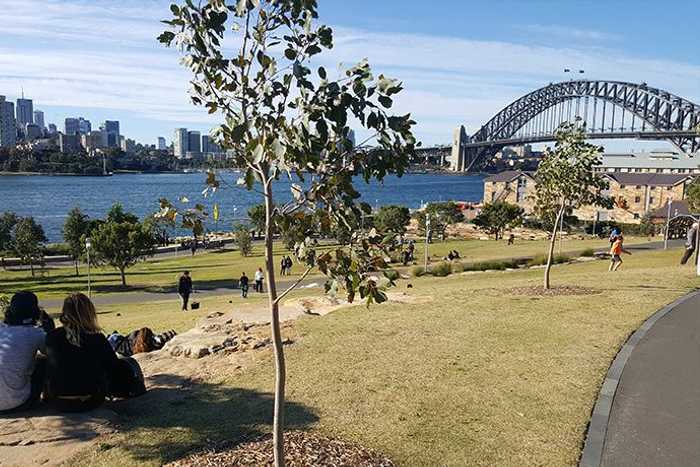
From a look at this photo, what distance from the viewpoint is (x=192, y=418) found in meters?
6.72

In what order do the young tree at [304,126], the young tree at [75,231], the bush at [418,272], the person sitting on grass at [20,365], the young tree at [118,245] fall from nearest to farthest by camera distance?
the young tree at [304,126]
the person sitting on grass at [20,365]
the bush at [418,272]
the young tree at [118,245]
the young tree at [75,231]

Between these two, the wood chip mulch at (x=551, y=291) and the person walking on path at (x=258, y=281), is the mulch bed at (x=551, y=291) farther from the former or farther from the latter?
the person walking on path at (x=258, y=281)

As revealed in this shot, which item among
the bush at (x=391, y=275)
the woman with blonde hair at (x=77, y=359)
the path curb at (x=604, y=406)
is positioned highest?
the bush at (x=391, y=275)

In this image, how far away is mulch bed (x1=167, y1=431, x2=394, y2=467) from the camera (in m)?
5.52

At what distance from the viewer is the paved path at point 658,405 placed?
5.99m

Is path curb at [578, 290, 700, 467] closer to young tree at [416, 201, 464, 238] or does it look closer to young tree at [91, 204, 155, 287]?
young tree at [91, 204, 155, 287]

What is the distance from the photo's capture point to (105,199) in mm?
134125

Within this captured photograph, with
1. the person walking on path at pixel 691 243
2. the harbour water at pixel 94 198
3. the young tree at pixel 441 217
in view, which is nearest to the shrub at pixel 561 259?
the person walking on path at pixel 691 243

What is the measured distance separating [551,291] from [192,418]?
10.5 metres

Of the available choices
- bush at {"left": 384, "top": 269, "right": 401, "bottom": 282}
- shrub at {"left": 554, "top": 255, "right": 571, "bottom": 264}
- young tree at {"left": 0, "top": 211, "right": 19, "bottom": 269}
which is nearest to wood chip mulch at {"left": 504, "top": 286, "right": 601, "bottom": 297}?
bush at {"left": 384, "top": 269, "right": 401, "bottom": 282}

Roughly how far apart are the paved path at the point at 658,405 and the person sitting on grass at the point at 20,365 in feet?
19.6

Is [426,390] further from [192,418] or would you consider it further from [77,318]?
[77,318]

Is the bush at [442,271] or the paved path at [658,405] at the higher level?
the paved path at [658,405]

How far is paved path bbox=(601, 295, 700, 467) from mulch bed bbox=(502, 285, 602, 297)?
Answer: 3.64 meters
